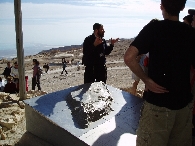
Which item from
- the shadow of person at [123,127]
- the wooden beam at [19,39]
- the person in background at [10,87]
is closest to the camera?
Result: the shadow of person at [123,127]

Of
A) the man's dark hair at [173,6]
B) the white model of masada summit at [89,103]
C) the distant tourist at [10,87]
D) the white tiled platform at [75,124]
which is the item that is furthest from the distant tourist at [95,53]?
the distant tourist at [10,87]

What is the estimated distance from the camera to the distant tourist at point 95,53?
15.2ft

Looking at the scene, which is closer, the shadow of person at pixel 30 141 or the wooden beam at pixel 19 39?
the shadow of person at pixel 30 141

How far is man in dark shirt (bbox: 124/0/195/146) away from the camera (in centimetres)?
168

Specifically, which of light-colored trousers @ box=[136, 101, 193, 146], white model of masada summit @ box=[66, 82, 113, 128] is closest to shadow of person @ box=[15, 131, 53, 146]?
white model of masada summit @ box=[66, 82, 113, 128]

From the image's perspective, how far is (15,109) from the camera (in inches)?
202

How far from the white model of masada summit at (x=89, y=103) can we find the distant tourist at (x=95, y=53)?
79 cm

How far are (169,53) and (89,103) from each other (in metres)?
1.89

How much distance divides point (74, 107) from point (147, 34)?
2.00m

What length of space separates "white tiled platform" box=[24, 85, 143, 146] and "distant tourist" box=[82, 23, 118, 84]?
102 centimetres

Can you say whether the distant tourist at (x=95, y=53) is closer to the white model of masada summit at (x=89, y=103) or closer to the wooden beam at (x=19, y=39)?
the white model of masada summit at (x=89, y=103)

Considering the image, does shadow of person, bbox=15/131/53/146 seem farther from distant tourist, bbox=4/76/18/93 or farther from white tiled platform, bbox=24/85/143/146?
distant tourist, bbox=4/76/18/93

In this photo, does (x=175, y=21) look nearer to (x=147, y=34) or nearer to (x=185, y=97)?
(x=147, y=34)

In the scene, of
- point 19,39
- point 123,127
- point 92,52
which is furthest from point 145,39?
point 19,39
